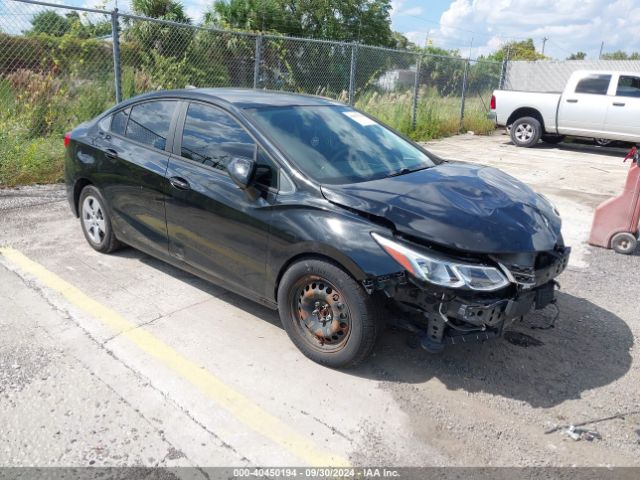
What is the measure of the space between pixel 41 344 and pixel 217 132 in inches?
72.4

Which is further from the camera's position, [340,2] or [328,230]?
[340,2]

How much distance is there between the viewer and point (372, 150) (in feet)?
13.1

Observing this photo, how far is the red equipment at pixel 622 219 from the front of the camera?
5449 mm

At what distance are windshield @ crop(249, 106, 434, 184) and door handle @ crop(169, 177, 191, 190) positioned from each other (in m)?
0.69

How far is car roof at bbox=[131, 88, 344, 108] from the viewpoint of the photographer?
12.9 feet

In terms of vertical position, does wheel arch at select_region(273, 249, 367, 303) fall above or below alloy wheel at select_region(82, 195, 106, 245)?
above

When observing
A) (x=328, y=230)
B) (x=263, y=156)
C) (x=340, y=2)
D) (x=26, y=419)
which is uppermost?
(x=340, y=2)

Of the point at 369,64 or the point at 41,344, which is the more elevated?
the point at 369,64

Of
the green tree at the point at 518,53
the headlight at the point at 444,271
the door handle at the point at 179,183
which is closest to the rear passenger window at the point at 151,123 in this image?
the door handle at the point at 179,183

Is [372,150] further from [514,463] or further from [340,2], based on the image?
[340,2]

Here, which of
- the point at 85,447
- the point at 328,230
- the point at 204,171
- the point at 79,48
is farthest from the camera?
the point at 79,48

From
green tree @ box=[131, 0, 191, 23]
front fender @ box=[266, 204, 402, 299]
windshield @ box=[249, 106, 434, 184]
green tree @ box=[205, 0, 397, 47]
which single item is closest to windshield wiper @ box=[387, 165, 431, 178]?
windshield @ box=[249, 106, 434, 184]

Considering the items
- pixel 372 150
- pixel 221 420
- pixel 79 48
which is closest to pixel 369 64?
pixel 79 48

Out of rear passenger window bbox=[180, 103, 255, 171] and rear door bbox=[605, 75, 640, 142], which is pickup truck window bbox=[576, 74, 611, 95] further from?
rear passenger window bbox=[180, 103, 255, 171]
